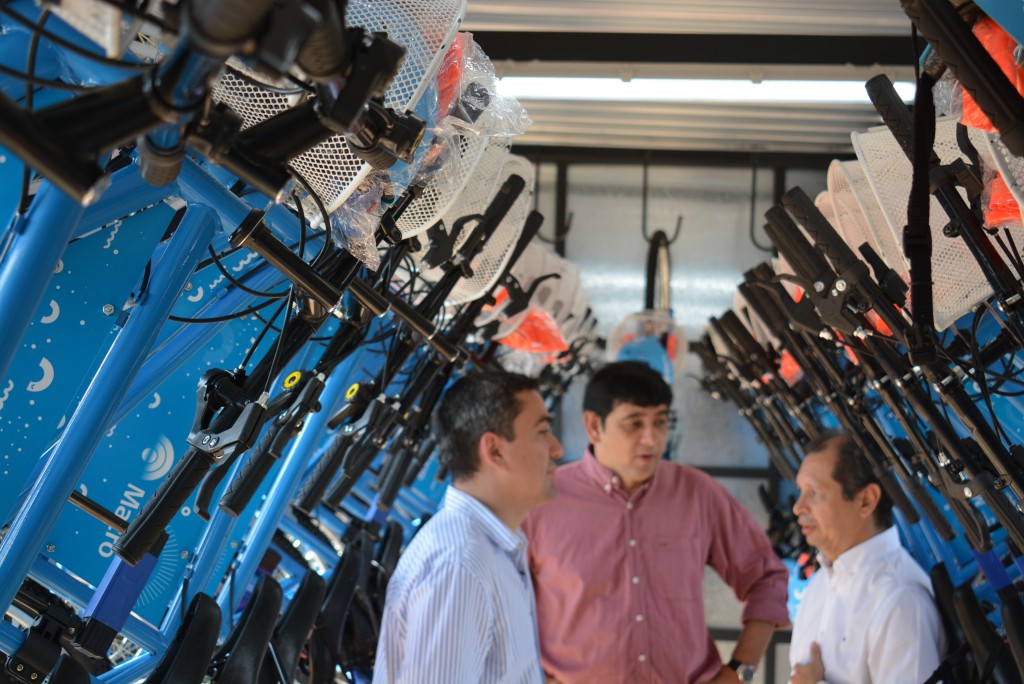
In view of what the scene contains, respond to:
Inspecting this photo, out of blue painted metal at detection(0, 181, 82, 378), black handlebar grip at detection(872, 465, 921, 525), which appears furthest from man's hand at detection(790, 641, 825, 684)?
blue painted metal at detection(0, 181, 82, 378)

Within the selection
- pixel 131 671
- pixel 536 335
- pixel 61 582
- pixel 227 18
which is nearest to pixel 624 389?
pixel 536 335

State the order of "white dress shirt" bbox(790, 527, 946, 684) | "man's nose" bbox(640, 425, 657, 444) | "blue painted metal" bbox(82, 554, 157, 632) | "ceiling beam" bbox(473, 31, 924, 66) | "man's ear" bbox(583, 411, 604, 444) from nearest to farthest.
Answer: "blue painted metal" bbox(82, 554, 157, 632)
"white dress shirt" bbox(790, 527, 946, 684)
"man's nose" bbox(640, 425, 657, 444)
"man's ear" bbox(583, 411, 604, 444)
"ceiling beam" bbox(473, 31, 924, 66)

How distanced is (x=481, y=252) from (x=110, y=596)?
53.0 inches

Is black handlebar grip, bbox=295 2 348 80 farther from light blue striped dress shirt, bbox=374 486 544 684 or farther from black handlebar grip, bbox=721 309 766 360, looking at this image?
black handlebar grip, bbox=721 309 766 360

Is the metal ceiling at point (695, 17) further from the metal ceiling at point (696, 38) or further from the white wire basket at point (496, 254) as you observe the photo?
the white wire basket at point (496, 254)

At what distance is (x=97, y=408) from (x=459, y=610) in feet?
3.29

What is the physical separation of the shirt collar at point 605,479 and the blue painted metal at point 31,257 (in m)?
2.76

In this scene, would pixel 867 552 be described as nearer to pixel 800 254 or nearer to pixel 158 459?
pixel 800 254

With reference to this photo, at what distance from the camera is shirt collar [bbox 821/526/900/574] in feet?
13.1

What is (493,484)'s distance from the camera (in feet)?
10.6

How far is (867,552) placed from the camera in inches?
157

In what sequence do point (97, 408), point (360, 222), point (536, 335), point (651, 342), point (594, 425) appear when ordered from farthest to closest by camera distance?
point (651, 342) → point (536, 335) → point (594, 425) → point (97, 408) → point (360, 222)

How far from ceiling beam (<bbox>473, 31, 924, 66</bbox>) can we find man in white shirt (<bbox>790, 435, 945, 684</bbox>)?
2747 millimetres

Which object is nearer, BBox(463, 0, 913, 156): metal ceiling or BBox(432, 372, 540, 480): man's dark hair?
BBox(432, 372, 540, 480): man's dark hair
